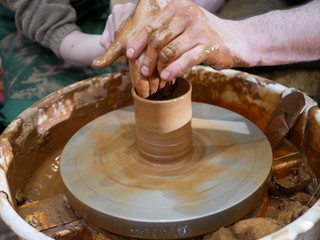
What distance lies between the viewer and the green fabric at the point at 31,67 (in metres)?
1.97

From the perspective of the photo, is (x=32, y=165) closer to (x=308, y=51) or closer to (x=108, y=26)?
(x=108, y=26)

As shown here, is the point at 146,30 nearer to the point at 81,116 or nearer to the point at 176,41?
the point at 176,41

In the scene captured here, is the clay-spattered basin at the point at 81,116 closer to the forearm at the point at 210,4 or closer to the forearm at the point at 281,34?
the forearm at the point at 281,34

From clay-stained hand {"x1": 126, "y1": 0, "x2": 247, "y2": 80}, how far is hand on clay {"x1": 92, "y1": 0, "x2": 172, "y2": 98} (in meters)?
0.02

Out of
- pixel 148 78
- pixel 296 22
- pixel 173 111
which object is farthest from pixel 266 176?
pixel 296 22

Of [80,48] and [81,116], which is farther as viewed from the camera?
[80,48]

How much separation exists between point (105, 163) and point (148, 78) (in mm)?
311

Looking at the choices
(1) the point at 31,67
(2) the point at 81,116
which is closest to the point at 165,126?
(2) the point at 81,116

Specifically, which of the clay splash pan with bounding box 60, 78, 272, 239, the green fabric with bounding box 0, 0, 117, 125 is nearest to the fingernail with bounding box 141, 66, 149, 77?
the clay splash pan with bounding box 60, 78, 272, 239

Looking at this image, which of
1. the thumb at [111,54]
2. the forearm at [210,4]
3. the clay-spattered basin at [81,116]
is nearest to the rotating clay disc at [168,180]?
the clay-spattered basin at [81,116]

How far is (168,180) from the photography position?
1172mm

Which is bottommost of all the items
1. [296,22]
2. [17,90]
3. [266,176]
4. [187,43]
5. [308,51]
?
[17,90]

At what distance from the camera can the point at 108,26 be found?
4.93ft

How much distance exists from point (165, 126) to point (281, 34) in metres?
0.51
